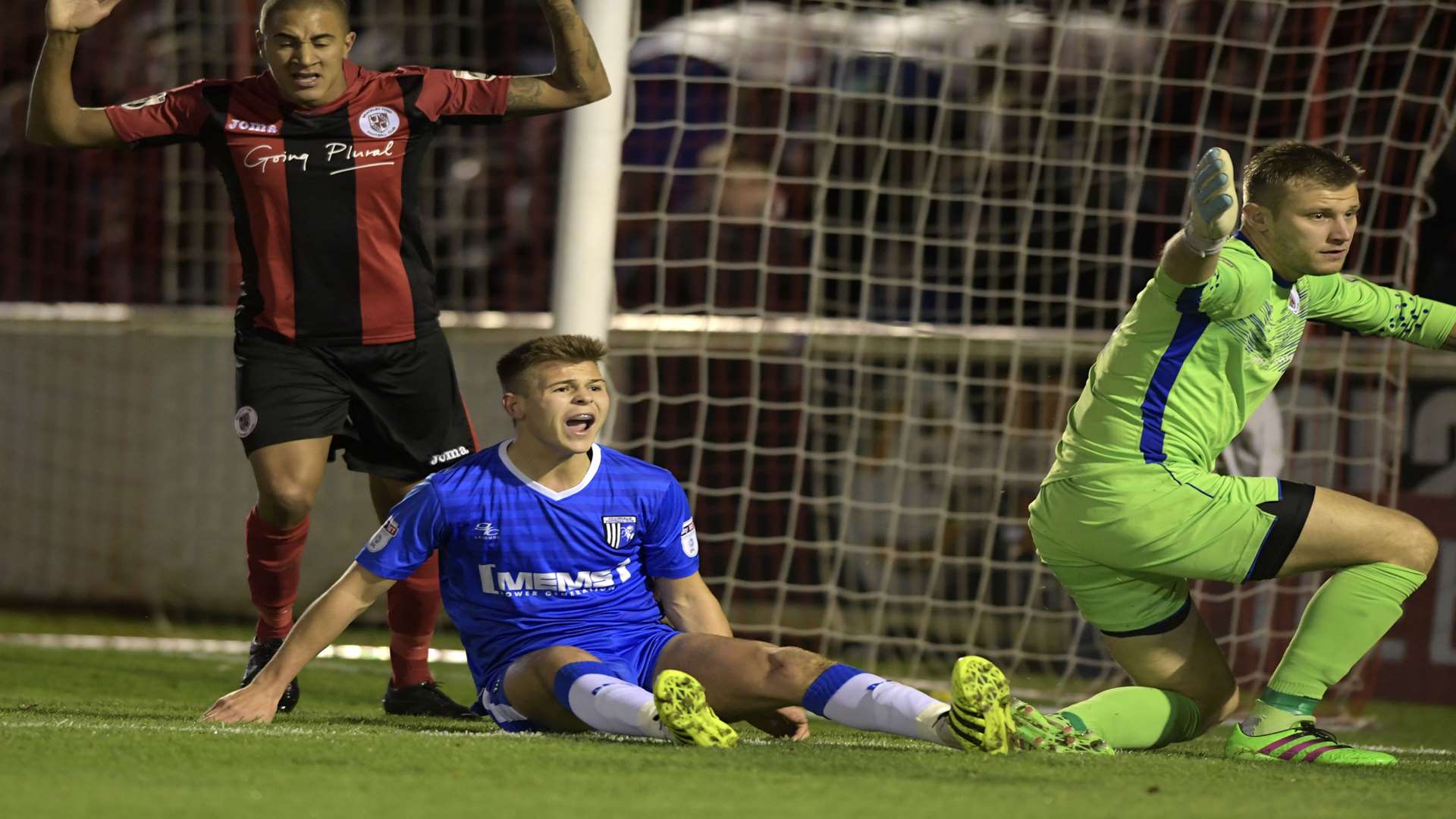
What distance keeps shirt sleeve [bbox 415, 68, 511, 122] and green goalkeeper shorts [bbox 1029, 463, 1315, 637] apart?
1.75m

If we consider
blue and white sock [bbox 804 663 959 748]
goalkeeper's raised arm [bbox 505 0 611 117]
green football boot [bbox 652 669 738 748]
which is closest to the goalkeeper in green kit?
blue and white sock [bbox 804 663 959 748]

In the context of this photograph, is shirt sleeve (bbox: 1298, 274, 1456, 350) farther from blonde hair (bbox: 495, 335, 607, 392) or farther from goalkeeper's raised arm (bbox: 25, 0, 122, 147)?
goalkeeper's raised arm (bbox: 25, 0, 122, 147)

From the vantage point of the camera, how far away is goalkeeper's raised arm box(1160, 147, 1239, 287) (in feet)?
11.5

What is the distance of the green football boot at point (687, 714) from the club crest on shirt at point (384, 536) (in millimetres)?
768

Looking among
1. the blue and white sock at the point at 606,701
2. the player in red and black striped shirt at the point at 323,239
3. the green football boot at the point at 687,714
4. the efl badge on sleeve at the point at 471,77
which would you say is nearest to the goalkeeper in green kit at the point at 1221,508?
the green football boot at the point at 687,714

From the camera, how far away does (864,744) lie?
3957 mm

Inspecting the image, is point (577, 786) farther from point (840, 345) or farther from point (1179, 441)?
point (840, 345)

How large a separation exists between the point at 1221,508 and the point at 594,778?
5.01 ft

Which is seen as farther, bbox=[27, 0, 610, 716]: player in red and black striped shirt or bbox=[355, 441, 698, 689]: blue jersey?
bbox=[27, 0, 610, 716]: player in red and black striped shirt

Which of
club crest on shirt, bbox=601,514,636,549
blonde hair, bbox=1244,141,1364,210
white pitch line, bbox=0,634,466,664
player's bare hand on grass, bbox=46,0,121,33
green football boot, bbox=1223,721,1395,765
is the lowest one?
white pitch line, bbox=0,634,466,664

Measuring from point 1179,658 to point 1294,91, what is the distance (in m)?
3.23

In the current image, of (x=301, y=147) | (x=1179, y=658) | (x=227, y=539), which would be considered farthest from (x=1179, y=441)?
(x=227, y=539)

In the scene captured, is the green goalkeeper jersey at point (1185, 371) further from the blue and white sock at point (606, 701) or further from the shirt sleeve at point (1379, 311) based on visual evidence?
the blue and white sock at point (606, 701)

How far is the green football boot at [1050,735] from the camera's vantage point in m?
3.65
